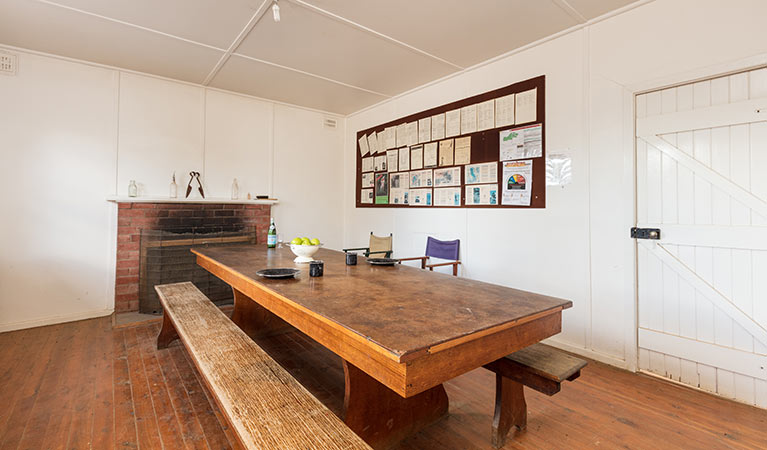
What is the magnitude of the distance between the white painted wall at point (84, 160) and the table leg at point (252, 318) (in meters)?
1.91

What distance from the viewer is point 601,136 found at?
110 inches

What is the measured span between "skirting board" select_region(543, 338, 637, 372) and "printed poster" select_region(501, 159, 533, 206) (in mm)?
1327

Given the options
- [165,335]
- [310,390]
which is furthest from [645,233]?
[165,335]

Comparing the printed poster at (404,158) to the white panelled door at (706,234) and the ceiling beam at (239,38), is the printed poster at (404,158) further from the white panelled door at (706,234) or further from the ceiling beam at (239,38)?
the white panelled door at (706,234)

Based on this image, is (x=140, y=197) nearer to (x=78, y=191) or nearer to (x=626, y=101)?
(x=78, y=191)

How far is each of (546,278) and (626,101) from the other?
1.60 m

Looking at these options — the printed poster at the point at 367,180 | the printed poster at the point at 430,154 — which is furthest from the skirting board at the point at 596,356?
the printed poster at the point at 367,180

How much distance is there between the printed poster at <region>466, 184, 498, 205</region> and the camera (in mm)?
3547

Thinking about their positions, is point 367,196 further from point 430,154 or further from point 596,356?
point 596,356

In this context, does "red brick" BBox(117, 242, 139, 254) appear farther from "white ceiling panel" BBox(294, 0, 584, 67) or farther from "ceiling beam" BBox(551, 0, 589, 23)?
"ceiling beam" BBox(551, 0, 589, 23)

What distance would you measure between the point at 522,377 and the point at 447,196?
2638 mm

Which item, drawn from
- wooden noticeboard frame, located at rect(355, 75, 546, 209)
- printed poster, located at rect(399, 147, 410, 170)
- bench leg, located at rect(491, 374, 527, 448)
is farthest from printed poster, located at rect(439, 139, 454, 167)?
bench leg, located at rect(491, 374, 527, 448)

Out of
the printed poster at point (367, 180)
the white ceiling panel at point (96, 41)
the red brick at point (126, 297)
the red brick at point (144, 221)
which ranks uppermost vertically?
the white ceiling panel at point (96, 41)

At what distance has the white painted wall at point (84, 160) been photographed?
3492mm
